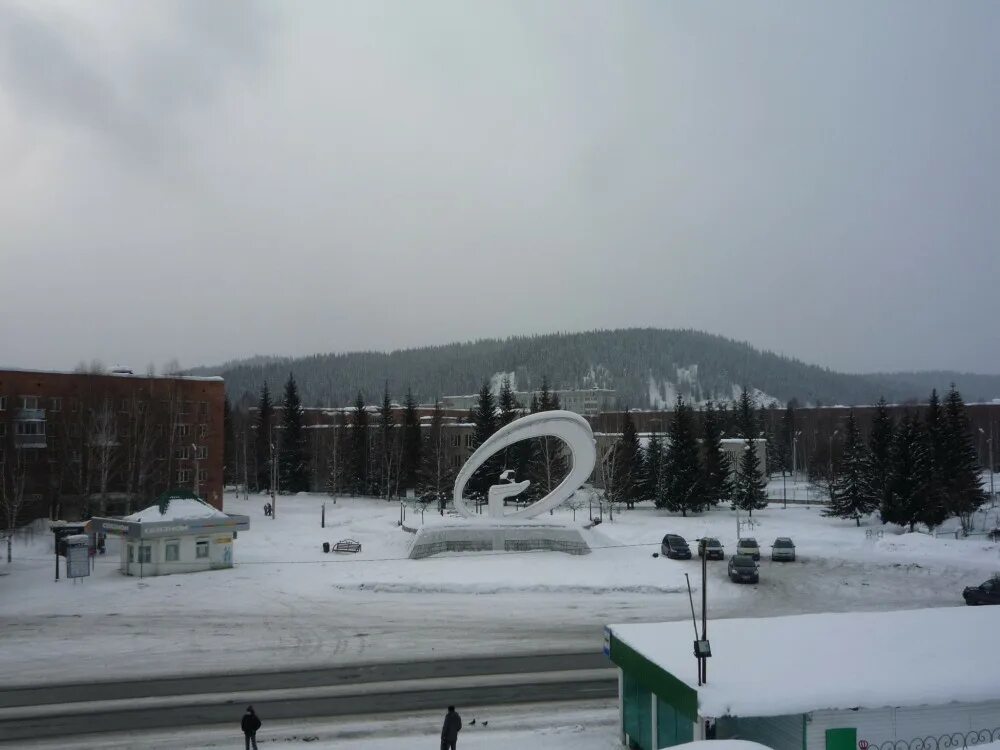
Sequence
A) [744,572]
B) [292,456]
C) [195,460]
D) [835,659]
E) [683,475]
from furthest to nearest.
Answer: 1. [292,456]
2. [683,475]
3. [195,460]
4. [744,572]
5. [835,659]

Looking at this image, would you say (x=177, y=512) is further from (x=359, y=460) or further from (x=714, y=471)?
(x=714, y=471)

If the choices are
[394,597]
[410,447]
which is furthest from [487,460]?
[394,597]

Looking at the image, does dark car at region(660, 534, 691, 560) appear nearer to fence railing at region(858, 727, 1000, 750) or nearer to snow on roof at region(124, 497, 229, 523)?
snow on roof at region(124, 497, 229, 523)

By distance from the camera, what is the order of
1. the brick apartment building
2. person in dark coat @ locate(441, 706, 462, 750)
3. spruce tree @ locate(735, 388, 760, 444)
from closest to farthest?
person in dark coat @ locate(441, 706, 462, 750)
the brick apartment building
spruce tree @ locate(735, 388, 760, 444)

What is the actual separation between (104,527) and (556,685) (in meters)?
23.1

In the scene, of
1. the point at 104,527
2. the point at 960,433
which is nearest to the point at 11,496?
the point at 104,527

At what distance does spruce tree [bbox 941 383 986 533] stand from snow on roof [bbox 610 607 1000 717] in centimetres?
2914

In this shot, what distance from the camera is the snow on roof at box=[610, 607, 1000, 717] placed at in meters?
10.6

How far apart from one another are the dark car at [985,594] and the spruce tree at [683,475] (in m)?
24.5

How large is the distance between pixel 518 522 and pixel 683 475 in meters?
19.5

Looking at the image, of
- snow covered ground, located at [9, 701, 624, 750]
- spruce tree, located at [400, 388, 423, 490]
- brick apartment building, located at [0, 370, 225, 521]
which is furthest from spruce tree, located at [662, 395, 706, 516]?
snow covered ground, located at [9, 701, 624, 750]

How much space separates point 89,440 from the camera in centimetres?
4216

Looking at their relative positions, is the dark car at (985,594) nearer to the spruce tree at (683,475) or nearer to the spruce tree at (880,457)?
the spruce tree at (880,457)

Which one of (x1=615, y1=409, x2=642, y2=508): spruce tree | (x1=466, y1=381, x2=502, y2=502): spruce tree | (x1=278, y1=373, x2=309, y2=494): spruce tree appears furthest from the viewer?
(x1=278, y1=373, x2=309, y2=494): spruce tree
